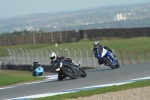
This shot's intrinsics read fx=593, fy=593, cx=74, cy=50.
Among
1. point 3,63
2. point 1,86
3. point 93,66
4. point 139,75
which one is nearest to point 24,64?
point 3,63

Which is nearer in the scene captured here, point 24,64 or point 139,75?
point 139,75

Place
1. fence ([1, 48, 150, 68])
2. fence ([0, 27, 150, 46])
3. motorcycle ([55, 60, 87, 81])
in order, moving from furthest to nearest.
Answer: fence ([0, 27, 150, 46]), fence ([1, 48, 150, 68]), motorcycle ([55, 60, 87, 81])

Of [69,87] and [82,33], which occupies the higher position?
[82,33]

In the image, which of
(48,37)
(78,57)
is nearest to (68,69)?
(78,57)

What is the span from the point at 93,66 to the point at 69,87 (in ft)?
62.1

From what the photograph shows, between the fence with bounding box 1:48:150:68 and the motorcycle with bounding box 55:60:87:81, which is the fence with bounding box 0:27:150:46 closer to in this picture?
the fence with bounding box 1:48:150:68

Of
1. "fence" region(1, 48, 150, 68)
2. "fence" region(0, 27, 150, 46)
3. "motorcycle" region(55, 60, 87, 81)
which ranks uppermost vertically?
"fence" region(0, 27, 150, 46)

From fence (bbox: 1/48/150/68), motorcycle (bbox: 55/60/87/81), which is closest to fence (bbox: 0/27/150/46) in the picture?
fence (bbox: 1/48/150/68)

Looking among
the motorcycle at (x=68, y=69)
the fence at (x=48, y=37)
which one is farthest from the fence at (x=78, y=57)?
the fence at (x=48, y=37)

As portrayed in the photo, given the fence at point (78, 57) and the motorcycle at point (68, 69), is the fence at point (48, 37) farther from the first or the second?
the motorcycle at point (68, 69)

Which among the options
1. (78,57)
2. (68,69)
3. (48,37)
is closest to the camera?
(68,69)

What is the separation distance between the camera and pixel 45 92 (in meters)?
17.3

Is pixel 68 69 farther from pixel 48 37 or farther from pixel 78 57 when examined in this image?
pixel 48 37

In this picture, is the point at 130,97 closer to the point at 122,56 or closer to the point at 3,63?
the point at 122,56
